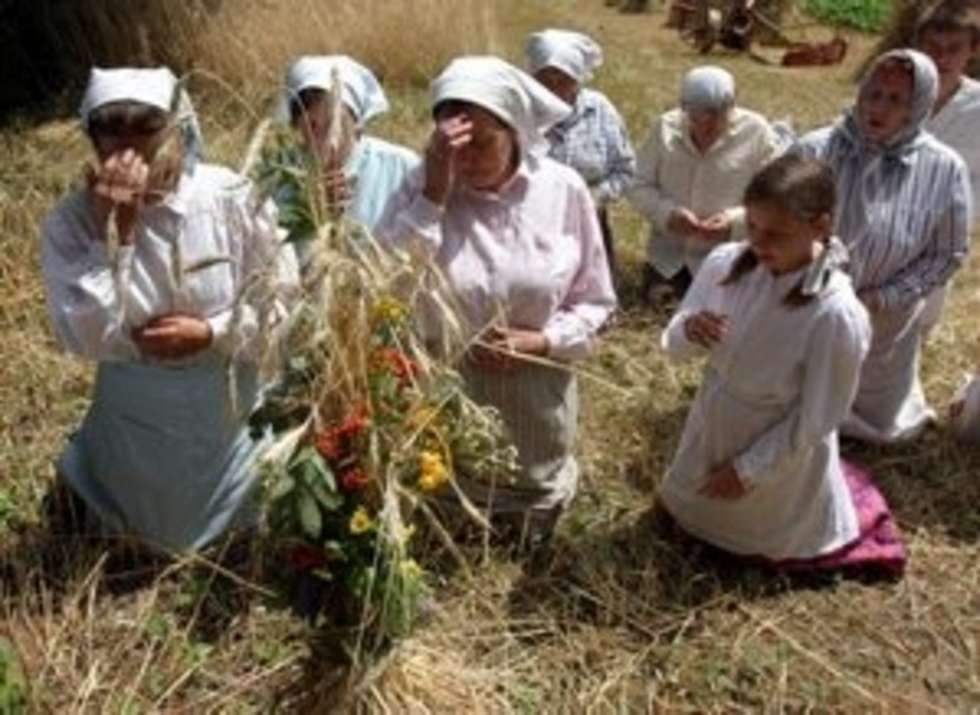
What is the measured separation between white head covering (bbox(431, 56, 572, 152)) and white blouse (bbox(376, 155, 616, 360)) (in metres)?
0.15

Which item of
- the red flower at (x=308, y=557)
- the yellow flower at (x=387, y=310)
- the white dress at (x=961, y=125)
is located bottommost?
the white dress at (x=961, y=125)

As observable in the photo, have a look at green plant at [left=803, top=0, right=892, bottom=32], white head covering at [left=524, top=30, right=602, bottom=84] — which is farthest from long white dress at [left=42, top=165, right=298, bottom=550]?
green plant at [left=803, top=0, right=892, bottom=32]

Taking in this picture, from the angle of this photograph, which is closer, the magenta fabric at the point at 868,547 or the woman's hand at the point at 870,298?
the magenta fabric at the point at 868,547

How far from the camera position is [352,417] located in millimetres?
2529

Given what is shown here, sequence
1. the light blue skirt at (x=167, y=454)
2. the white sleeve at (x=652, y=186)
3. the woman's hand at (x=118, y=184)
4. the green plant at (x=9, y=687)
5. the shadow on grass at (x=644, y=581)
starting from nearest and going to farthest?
the green plant at (x=9, y=687), the woman's hand at (x=118, y=184), the light blue skirt at (x=167, y=454), the shadow on grass at (x=644, y=581), the white sleeve at (x=652, y=186)

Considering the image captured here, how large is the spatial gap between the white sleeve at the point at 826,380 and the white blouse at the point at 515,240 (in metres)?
0.56

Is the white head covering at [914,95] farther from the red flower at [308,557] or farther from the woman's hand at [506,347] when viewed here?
the red flower at [308,557]

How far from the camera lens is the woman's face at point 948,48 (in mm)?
4359

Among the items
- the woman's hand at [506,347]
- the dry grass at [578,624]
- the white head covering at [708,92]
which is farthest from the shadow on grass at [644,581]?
the white head covering at [708,92]

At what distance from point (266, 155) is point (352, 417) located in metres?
0.58

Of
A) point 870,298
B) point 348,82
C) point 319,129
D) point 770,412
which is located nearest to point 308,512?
point 319,129

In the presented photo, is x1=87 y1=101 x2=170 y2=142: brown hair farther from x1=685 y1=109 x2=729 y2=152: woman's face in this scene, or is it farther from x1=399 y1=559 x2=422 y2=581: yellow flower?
x1=685 y1=109 x2=729 y2=152: woman's face

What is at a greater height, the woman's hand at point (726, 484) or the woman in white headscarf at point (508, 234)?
the woman in white headscarf at point (508, 234)

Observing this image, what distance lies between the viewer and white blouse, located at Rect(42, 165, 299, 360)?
3.15 meters
